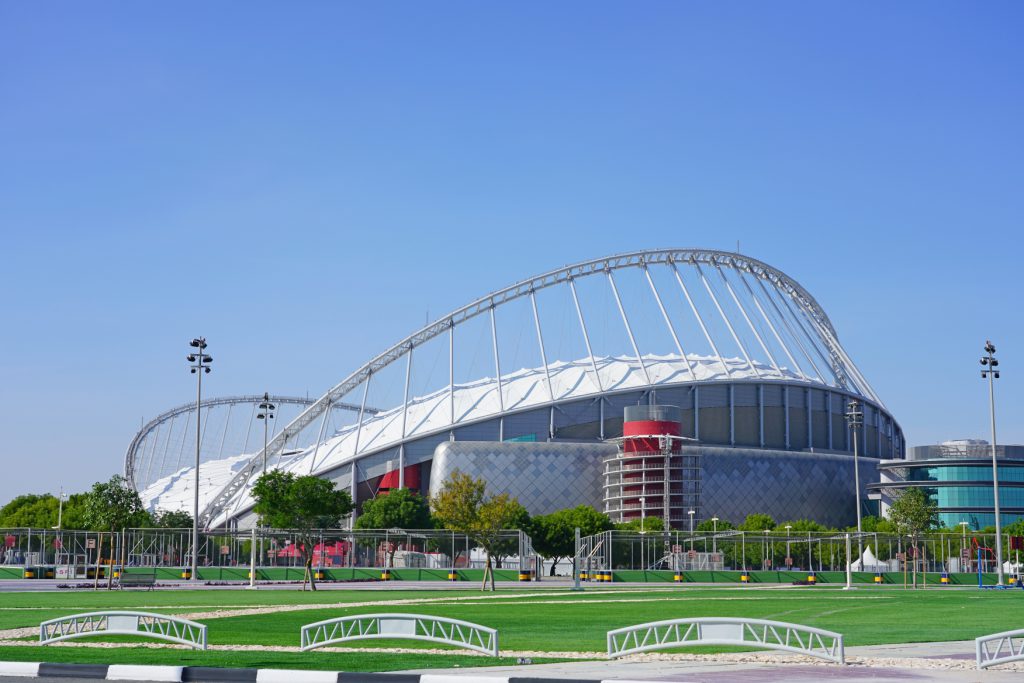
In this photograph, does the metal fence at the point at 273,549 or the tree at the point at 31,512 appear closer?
the metal fence at the point at 273,549

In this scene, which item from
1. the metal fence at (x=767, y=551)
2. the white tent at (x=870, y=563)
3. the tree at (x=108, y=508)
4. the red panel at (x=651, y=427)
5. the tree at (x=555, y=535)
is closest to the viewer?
the tree at (x=108, y=508)

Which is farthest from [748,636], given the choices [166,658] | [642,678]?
[166,658]

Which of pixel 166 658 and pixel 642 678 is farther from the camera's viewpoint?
pixel 166 658

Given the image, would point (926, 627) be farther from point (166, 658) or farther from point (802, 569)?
point (802, 569)

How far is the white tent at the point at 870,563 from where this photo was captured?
96.7 metres

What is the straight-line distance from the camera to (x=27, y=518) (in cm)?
14612

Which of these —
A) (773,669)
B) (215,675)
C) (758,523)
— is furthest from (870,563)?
(215,675)

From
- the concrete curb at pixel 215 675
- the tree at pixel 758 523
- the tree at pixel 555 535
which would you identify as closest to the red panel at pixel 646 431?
the tree at pixel 758 523

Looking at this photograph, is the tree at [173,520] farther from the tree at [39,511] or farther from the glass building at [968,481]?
the glass building at [968,481]

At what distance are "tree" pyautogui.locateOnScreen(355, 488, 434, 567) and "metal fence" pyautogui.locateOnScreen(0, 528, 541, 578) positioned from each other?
27.8 metres

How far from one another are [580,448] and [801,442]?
3403 centimetres

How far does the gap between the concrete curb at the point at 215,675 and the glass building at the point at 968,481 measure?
5558 inches

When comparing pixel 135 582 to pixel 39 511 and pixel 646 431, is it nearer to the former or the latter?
pixel 646 431

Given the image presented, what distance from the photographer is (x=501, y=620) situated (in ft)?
108
